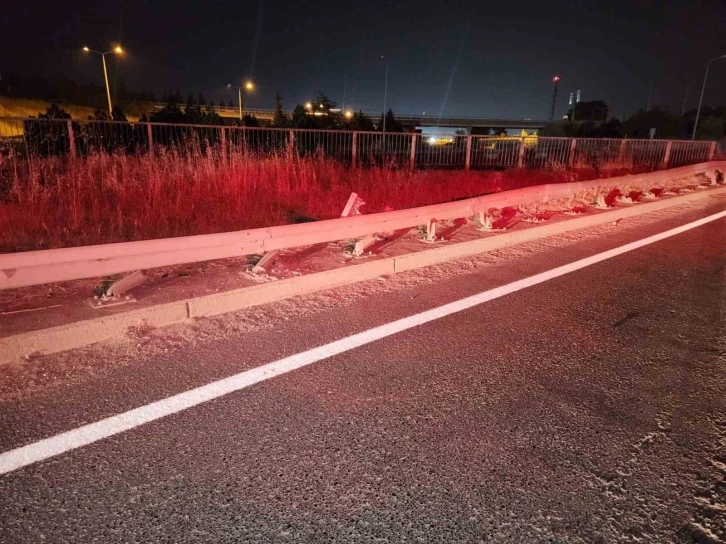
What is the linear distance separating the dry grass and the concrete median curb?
2507 mm

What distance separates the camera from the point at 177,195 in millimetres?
8680

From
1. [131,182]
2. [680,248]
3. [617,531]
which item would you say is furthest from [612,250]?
[131,182]

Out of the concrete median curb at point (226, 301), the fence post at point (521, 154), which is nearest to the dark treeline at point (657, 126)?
the fence post at point (521, 154)

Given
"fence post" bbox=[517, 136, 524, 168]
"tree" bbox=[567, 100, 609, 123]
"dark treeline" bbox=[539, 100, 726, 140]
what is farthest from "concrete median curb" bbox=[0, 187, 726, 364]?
"tree" bbox=[567, 100, 609, 123]

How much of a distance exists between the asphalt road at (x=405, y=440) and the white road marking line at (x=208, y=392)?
8 centimetres

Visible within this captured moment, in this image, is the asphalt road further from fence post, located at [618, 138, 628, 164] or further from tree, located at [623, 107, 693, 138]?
tree, located at [623, 107, 693, 138]

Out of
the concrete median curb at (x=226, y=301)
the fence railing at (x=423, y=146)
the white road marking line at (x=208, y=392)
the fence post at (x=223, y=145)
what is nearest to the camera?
the white road marking line at (x=208, y=392)

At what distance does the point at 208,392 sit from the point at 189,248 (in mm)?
1892

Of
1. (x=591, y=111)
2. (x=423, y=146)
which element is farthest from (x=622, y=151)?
(x=591, y=111)

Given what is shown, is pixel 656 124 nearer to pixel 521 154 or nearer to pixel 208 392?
pixel 521 154

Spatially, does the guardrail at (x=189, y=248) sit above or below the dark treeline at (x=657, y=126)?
below

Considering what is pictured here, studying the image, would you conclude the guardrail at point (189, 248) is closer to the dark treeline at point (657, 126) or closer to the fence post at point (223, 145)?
the fence post at point (223, 145)

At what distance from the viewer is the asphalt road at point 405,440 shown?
86.7 inches

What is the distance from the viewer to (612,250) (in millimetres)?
7363
